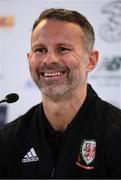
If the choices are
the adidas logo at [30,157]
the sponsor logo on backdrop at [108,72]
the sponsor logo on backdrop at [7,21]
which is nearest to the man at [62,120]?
the adidas logo at [30,157]

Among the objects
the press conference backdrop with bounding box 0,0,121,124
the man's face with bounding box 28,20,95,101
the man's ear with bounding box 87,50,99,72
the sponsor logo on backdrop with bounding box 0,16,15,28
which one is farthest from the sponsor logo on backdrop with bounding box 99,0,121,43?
the man's face with bounding box 28,20,95,101

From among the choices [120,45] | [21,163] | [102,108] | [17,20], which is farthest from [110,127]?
[17,20]

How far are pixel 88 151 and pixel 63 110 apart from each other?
230mm

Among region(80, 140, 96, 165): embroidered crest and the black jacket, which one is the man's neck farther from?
region(80, 140, 96, 165): embroidered crest

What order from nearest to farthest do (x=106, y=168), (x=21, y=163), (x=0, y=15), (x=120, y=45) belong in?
(x=106, y=168) → (x=21, y=163) → (x=120, y=45) → (x=0, y=15)

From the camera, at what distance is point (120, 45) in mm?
3447

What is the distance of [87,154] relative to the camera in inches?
59.9

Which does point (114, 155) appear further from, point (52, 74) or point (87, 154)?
point (52, 74)

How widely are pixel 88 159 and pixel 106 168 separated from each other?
2.8 inches

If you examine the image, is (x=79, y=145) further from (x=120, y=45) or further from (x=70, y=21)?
(x=120, y=45)

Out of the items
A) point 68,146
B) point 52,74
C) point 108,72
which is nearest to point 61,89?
point 52,74

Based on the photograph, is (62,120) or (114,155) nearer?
(114,155)

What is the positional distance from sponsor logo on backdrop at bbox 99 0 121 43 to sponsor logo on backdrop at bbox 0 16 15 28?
0.75 metres

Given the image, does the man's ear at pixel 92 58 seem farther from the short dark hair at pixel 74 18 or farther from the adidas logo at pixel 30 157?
the adidas logo at pixel 30 157
